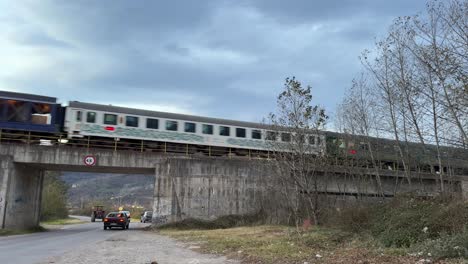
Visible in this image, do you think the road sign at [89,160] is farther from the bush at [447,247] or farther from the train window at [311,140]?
the bush at [447,247]

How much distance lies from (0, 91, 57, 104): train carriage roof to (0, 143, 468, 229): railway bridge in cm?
374

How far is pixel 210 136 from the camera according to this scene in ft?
116

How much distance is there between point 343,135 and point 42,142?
2167 cm

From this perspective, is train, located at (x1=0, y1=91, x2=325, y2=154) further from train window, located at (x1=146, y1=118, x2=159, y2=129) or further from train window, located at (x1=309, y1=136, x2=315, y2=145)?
train window, located at (x1=309, y1=136, x2=315, y2=145)

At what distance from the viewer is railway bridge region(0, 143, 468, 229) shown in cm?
3011

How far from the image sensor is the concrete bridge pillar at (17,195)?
28812 mm

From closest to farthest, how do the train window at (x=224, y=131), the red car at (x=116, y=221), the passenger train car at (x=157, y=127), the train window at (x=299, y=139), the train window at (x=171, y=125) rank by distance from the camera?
the train window at (x=299, y=139) < the passenger train car at (x=157, y=127) < the train window at (x=171, y=125) < the train window at (x=224, y=131) < the red car at (x=116, y=221)

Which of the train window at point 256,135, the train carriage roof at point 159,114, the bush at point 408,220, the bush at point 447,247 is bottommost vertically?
the bush at point 447,247

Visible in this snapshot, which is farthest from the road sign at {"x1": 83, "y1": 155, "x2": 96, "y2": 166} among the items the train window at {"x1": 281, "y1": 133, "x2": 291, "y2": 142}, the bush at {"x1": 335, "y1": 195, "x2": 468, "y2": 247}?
the bush at {"x1": 335, "y1": 195, "x2": 468, "y2": 247}

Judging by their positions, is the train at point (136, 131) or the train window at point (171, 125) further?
the train window at point (171, 125)

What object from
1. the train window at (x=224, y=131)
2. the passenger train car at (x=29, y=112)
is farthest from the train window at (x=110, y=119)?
the train window at (x=224, y=131)

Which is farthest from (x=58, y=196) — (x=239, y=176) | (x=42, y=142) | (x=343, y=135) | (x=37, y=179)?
(x=343, y=135)

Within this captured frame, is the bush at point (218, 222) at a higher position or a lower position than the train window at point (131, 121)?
lower

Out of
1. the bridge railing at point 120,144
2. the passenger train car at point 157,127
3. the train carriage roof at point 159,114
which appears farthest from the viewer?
Result: the train carriage roof at point 159,114
